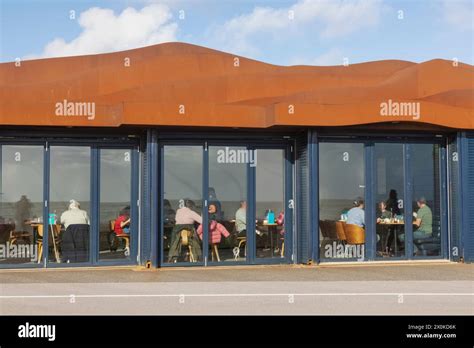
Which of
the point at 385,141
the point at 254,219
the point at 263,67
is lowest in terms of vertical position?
the point at 254,219

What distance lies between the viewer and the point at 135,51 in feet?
62.6

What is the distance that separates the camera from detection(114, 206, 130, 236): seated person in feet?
48.5

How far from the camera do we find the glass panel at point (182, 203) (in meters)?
14.6

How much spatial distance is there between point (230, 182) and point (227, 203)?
473 millimetres

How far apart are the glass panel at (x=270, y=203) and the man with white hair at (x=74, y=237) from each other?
3.80 metres

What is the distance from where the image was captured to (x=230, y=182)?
585 inches

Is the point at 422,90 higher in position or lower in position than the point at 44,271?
higher

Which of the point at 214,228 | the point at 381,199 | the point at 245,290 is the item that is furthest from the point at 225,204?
the point at 245,290

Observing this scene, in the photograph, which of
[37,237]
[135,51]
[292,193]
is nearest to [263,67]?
[135,51]

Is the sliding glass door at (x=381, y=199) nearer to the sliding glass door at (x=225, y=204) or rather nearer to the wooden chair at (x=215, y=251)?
the sliding glass door at (x=225, y=204)

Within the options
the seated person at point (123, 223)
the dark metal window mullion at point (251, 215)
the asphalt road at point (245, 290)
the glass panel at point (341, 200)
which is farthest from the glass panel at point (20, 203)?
the glass panel at point (341, 200)
